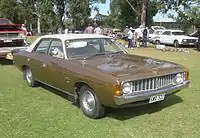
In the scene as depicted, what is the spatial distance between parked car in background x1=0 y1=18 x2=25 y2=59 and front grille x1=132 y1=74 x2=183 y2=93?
305 inches

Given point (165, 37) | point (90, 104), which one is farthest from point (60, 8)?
point (90, 104)

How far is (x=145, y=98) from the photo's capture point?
5656mm

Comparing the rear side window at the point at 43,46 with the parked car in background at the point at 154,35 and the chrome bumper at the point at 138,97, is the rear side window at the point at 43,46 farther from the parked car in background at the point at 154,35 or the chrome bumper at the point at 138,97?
the parked car in background at the point at 154,35

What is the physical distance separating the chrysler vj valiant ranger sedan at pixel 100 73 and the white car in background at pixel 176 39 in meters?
18.9

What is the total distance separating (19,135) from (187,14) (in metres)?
18.3

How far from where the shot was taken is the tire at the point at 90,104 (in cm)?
589

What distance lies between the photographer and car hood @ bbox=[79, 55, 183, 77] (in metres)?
5.71

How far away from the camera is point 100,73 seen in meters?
5.67

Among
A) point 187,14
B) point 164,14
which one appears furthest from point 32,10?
point 187,14

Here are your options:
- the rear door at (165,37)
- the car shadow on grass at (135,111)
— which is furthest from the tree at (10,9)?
the car shadow on grass at (135,111)

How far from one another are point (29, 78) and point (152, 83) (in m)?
3.92

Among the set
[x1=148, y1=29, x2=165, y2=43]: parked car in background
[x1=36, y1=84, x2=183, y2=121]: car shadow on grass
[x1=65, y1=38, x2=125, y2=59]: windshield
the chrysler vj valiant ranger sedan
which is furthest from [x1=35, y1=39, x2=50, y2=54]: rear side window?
[x1=148, y1=29, x2=165, y2=43]: parked car in background

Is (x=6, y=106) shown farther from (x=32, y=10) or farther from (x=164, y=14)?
(x=32, y=10)

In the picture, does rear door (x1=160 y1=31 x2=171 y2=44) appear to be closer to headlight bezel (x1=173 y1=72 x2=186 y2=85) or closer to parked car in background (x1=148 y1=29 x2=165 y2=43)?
parked car in background (x1=148 y1=29 x2=165 y2=43)
